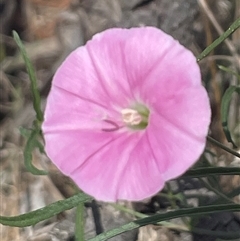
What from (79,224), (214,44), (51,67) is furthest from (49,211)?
(51,67)

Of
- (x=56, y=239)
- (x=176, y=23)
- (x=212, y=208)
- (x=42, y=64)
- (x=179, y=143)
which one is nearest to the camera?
(x=179, y=143)

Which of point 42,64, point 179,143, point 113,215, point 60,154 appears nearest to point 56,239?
point 113,215

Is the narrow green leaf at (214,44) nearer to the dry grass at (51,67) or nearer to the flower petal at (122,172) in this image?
the flower petal at (122,172)

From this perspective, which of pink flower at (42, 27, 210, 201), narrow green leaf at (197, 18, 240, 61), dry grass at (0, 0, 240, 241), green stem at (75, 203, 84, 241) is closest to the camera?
pink flower at (42, 27, 210, 201)

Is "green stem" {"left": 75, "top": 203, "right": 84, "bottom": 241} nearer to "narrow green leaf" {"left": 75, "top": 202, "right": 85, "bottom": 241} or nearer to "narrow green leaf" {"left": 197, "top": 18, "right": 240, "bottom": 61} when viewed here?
"narrow green leaf" {"left": 75, "top": 202, "right": 85, "bottom": 241}

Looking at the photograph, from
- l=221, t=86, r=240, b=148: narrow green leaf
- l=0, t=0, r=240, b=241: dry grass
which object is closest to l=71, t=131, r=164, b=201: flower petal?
l=221, t=86, r=240, b=148: narrow green leaf

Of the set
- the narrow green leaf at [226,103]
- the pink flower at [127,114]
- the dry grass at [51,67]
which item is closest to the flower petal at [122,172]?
the pink flower at [127,114]

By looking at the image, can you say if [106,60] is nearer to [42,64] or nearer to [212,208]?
[212,208]
